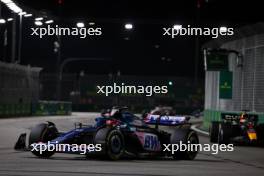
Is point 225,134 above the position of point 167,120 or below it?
below

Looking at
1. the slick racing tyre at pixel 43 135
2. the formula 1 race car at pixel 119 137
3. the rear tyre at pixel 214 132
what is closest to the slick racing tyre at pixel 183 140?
the formula 1 race car at pixel 119 137

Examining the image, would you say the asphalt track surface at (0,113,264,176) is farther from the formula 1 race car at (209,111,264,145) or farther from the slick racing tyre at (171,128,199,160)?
the formula 1 race car at (209,111,264,145)

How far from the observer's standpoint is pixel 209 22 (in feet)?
131

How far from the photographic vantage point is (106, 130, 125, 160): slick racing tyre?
46.2 feet

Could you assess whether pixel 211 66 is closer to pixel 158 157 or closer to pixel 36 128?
pixel 158 157

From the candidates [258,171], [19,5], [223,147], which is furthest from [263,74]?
[19,5]

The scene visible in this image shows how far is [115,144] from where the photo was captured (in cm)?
1432

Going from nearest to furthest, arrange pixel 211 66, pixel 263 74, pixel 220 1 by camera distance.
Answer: pixel 263 74, pixel 211 66, pixel 220 1

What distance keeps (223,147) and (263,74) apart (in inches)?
270

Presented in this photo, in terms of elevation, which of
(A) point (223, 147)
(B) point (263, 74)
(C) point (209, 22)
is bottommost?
(A) point (223, 147)

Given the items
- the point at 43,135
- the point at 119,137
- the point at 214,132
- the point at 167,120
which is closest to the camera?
the point at 119,137

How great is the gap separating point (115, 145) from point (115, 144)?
4cm

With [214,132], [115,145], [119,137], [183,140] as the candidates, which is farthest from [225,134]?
[115,145]

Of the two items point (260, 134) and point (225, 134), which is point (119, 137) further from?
point (260, 134)
